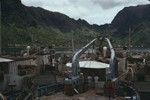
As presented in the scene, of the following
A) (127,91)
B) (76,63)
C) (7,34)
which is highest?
(7,34)

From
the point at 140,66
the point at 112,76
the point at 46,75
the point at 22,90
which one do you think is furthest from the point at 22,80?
the point at 140,66

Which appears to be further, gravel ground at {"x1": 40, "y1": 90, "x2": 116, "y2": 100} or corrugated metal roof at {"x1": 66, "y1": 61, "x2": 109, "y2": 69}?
corrugated metal roof at {"x1": 66, "y1": 61, "x2": 109, "y2": 69}

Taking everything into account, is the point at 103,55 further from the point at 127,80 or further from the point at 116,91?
the point at 116,91

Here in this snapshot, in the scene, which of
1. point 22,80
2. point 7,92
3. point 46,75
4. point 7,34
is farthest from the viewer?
point 7,34

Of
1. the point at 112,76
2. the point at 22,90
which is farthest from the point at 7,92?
the point at 112,76

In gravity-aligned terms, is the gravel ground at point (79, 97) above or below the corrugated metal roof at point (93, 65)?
below

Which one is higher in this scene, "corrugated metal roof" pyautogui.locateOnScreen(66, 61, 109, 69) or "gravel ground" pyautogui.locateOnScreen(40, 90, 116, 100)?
"corrugated metal roof" pyautogui.locateOnScreen(66, 61, 109, 69)

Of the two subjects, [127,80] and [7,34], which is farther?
[7,34]

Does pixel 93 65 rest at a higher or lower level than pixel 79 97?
higher

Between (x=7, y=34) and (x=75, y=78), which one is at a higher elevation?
(x=7, y=34)

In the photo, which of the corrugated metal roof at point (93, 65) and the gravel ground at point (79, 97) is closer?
the gravel ground at point (79, 97)

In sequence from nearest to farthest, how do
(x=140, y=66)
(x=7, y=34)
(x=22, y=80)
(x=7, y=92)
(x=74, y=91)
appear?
(x=74, y=91) → (x=7, y=92) → (x=22, y=80) → (x=140, y=66) → (x=7, y=34)
